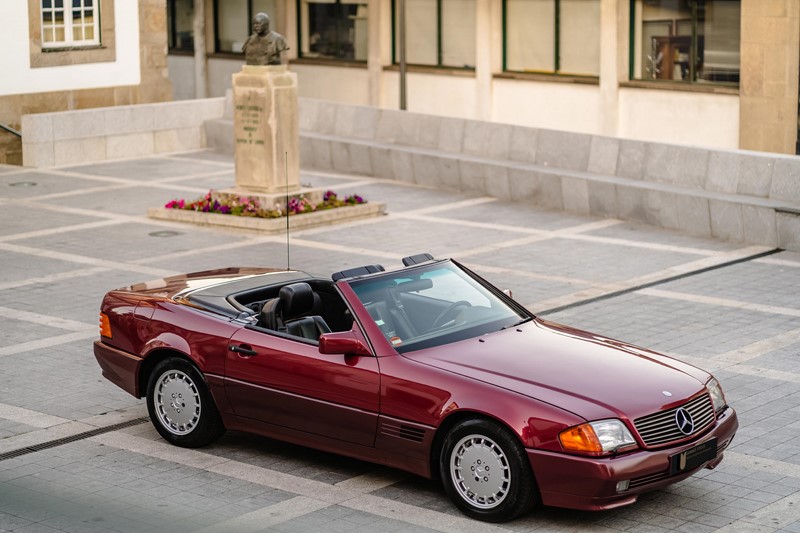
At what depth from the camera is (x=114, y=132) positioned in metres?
27.6

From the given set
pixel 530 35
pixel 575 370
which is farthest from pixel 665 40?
pixel 575 370

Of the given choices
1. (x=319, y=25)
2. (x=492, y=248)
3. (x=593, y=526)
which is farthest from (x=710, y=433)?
(x=319, y=25)

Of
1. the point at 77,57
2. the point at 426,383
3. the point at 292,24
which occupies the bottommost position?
the point at 426,383

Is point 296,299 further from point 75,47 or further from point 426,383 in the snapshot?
point 75,47

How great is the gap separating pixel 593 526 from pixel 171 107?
70.3 feet

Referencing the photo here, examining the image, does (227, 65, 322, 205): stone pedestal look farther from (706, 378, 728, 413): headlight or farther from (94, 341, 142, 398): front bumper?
(706, 378, 728, 413): headlight

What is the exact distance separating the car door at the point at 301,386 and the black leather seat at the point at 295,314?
0.48ft

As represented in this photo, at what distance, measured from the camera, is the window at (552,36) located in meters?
32.5

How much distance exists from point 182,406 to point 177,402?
5 centimetres

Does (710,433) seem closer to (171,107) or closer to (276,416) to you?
(276,416)

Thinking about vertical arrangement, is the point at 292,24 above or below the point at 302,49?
above

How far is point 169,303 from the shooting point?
10305 millimetres

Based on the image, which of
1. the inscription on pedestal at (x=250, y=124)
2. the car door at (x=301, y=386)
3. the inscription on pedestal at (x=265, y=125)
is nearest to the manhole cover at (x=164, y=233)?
the inscription on pedestal at (x=265, y=125)

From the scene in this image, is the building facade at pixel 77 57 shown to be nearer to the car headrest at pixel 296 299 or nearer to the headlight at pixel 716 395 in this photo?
the car headrest at pixel 296 299
